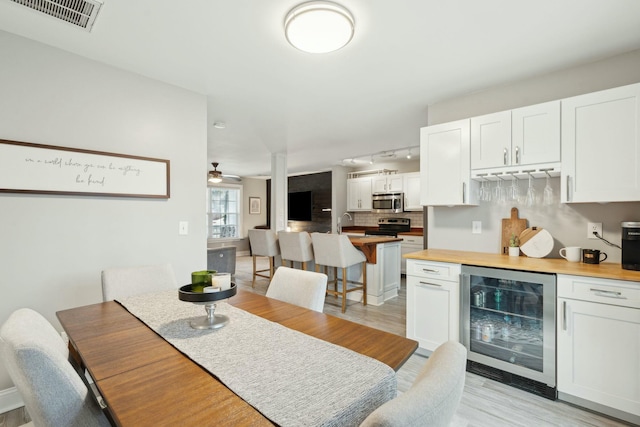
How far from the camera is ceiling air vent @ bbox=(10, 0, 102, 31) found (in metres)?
1.64

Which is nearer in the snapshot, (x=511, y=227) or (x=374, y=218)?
(x=511, y=227)

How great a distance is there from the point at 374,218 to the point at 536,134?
5.03m

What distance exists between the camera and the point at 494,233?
2730 millimetres

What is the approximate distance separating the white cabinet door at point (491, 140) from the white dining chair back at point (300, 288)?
1.79m

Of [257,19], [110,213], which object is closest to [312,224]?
[110,213]

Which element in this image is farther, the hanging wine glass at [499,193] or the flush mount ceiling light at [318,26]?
the hanging wine glass at [499,193]

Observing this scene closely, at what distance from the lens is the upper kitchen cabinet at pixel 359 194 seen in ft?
22.8

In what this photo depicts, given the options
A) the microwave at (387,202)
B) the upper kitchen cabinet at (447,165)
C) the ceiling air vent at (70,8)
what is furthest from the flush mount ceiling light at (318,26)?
the microwave at (387,202)

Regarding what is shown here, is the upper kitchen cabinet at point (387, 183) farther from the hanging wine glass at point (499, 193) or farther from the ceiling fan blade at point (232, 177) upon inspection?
the ceiling fan blade at point (232, 177)

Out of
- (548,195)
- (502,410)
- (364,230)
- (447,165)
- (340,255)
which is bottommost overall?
(502,410)

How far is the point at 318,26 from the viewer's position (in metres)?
1.71

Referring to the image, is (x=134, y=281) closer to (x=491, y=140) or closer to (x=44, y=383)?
(x=44, y=383)

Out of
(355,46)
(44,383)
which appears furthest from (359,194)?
(44,383)

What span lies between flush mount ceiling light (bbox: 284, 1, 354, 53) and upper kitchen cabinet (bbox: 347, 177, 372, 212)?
17.0 ft
